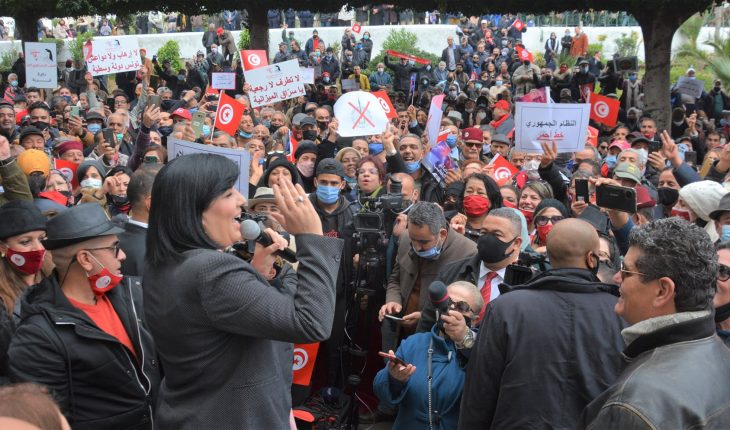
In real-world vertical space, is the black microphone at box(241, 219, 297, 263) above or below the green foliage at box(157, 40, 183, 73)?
below

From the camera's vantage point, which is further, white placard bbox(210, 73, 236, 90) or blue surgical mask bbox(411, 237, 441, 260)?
white placard bbox(210, 73, 236, 90)

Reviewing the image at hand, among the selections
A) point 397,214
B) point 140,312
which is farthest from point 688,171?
point 140,312

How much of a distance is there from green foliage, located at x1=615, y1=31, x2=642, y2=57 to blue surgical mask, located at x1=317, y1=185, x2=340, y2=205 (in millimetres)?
27445

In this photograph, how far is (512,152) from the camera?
971 cm

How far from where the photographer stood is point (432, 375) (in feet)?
14.1

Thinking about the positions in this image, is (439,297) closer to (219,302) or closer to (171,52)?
(219,302)

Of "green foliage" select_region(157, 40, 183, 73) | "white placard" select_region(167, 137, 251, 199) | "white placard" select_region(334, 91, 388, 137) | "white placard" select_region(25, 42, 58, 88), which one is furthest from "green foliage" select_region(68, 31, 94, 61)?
"white placard" select_region(167, 137, 251, 199)

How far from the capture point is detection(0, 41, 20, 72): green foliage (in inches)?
1041

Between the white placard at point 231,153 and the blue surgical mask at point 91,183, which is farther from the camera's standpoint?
the blue surgical mask at point 91,183

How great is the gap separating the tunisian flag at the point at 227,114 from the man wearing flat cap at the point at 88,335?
19.2 feet

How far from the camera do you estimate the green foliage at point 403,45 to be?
1107 inches

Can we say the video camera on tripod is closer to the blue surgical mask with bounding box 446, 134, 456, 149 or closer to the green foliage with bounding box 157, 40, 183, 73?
the blue surgical mask with bounding box 446, 134, 456, 149

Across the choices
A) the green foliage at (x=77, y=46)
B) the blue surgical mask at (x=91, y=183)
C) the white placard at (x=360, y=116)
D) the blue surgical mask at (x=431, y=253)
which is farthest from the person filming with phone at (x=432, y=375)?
the green foliage at (x=77, y=46)

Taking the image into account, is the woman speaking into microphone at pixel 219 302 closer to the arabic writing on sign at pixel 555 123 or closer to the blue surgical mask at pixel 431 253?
the blue surgical mask at pixel 431 253
